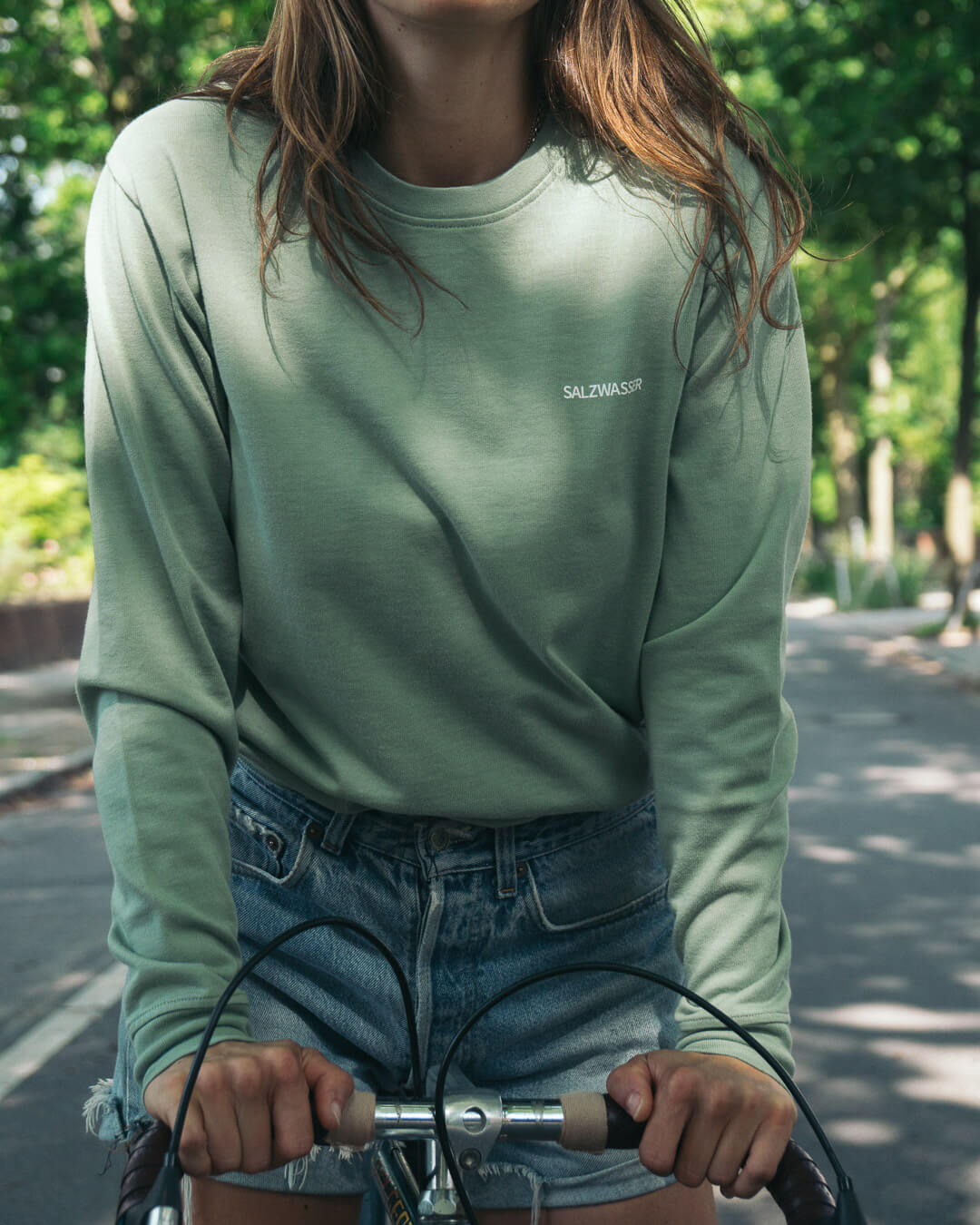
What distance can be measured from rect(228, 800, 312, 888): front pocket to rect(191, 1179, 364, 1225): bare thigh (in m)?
0.33

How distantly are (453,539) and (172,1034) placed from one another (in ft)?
1.88

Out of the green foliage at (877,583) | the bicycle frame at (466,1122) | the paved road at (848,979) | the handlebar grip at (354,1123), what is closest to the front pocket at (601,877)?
the bicycle frame at (466,1122)

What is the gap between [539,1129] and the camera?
4.45 ft

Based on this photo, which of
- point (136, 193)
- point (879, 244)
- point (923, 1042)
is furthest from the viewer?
point (879, 244)

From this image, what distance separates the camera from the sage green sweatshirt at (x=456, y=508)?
1613 mm

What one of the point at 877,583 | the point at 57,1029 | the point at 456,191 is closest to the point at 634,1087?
the point at 456,191

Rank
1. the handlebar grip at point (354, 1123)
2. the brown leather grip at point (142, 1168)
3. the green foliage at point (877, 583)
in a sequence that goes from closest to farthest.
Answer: the brown leather grip at point (142, 1168) → the handlebar grip at point (354, 1123) → the green foliage at point (877, 583)

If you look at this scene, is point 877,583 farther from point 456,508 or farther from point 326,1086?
point 326,1086

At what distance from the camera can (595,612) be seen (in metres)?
1.72

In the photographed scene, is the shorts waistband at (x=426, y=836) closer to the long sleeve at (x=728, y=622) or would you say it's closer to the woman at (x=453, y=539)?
the woman at (x=453, y=539)

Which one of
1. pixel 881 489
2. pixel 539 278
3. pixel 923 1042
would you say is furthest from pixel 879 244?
pixel 539 278

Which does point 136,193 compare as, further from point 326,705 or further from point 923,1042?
point 923,1042

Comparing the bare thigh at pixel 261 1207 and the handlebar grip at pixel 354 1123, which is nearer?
the handlebar grip at pixel 354 1123

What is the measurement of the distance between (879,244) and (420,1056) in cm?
2534
